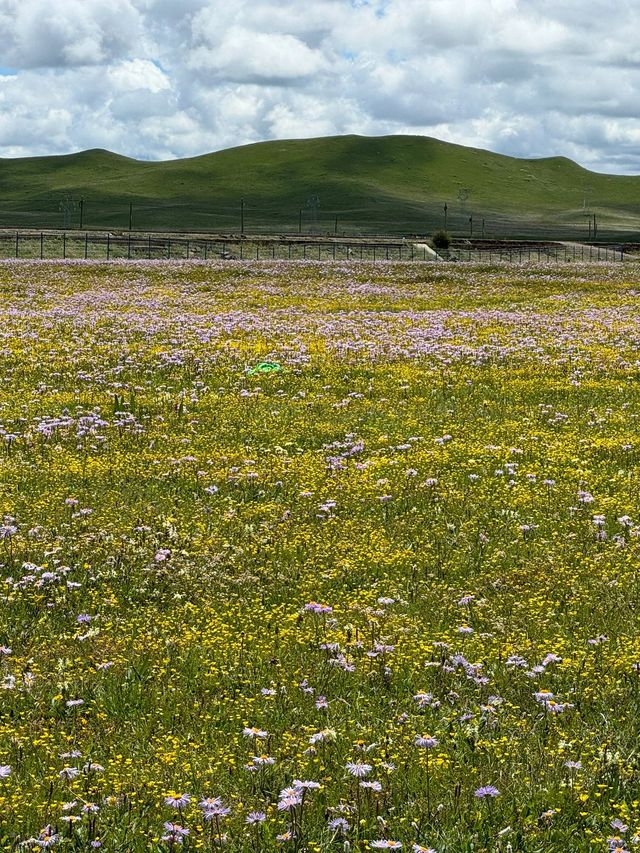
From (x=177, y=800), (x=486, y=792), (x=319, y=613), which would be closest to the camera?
(x=177, y=800)

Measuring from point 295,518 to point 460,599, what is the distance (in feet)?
9.39

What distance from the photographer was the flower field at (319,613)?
18.5 ft

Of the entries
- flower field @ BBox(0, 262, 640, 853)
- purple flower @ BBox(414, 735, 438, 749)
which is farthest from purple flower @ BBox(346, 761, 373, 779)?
purple flower @ BBox(414, 735, 438, 749)

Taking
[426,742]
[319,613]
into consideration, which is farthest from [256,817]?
Answer: [319,613]

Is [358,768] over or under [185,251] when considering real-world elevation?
under

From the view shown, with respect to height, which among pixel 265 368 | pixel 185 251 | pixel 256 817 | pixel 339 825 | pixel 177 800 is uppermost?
pixel 185 251

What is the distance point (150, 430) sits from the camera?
15352 millimetres

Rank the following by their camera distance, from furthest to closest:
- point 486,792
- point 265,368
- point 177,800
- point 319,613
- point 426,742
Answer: point 265,368
point 319,613
point 426,742
point 486,792
point 177,800

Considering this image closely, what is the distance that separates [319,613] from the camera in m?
8.49

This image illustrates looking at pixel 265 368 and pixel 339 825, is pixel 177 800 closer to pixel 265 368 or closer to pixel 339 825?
pixel 339 825

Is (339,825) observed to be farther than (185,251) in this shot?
No

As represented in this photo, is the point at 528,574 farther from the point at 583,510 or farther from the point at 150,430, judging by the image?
the point at 150,430

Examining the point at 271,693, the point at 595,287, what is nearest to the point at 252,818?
the point at 271,693

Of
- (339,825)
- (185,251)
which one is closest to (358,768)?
(339,825)
